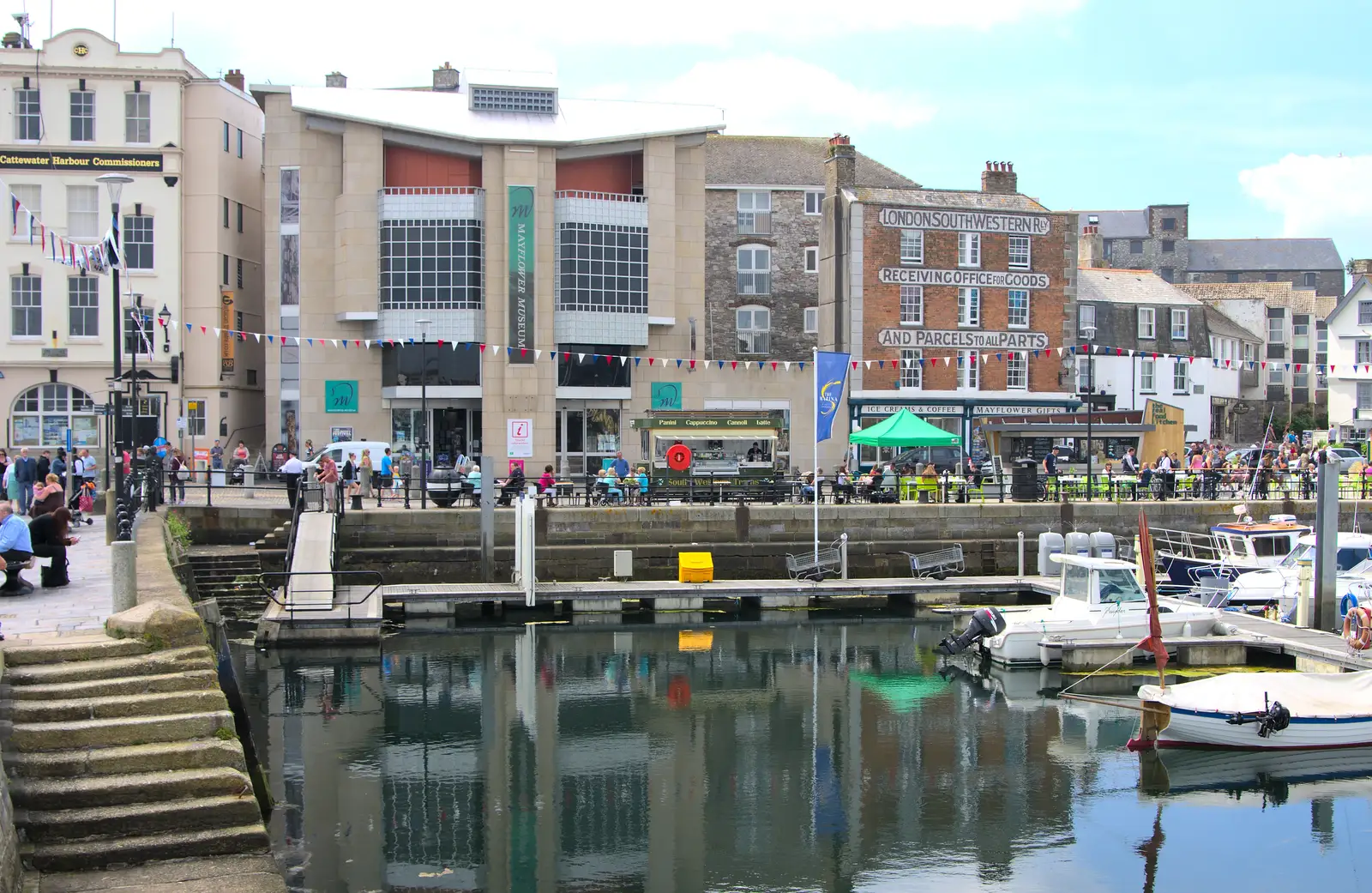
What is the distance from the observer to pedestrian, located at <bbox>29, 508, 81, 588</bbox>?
56.1 feet

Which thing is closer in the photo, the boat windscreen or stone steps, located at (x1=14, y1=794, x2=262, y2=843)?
stone steps, located at (x1=14, y1=794, x2=262, y2=843)

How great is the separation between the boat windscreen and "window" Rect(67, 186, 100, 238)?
107ft

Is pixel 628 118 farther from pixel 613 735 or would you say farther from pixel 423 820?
pixel 423 820

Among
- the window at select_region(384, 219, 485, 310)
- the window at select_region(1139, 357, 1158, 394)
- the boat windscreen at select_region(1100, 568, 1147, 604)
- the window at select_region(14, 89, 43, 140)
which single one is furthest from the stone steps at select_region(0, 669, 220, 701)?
the window at select_region(1139, 357, 1158, 394)

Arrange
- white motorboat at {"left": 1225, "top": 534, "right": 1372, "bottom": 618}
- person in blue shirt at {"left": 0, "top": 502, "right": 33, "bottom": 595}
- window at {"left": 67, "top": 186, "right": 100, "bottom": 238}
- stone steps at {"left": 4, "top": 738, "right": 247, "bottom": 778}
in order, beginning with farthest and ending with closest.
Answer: window at {"left": 67, "top": 186, "right": 100, "bottom": 238}, white motorboat at {"left": 1225, "top": 534, "right": 1372, "bottom": 618}, person in blue shirt at {"left": 0, "top": 502, "right": 33, "bottom": 595}, stone steps at {"left": 4, "top": 738, "right": 247, "bottom": 778}

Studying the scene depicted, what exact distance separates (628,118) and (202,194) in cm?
1415

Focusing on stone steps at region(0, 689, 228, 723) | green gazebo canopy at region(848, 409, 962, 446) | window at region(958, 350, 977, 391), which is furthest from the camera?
window at region(958, 350, 977, 391)

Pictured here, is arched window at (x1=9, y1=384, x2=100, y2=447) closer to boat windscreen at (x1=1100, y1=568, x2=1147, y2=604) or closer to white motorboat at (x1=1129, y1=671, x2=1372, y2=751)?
boat windscreen at (x1=1100, y1=568, x2=1147, y2=604)

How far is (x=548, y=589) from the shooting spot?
93.8ft

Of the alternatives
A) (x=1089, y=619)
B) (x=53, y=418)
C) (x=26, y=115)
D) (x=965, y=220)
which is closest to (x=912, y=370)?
(x=965, y=220)

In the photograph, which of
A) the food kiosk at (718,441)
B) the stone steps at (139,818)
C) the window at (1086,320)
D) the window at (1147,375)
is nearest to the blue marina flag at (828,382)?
the food kiosk at (718,441)

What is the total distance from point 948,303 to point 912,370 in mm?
2807

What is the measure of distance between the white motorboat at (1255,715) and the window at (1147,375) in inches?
1473

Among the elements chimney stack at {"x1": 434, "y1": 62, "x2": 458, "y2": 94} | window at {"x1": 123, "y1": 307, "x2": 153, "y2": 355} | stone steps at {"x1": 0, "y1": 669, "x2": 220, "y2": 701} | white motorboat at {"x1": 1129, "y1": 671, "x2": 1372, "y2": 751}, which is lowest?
white motorboat at {"x1": 1129, "y1": 671, "x2": 1372, "y2": 751}
